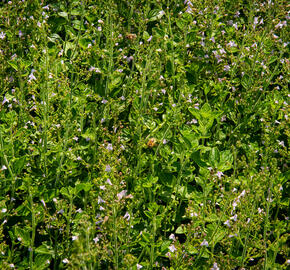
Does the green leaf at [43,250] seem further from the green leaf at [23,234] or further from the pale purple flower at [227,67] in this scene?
the pale purple flower at [227,67]

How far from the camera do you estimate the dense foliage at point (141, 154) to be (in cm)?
330

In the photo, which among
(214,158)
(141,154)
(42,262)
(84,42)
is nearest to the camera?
(42,262)

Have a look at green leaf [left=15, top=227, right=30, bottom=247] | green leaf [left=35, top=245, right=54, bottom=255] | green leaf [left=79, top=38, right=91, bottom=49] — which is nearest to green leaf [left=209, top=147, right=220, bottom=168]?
green leaf [left=35, top=245, right=54, bottom=255]

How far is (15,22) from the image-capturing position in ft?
14.7

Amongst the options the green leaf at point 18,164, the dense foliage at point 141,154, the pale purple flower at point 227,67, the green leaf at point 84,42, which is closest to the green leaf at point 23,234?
the dense foliage at point 141,154

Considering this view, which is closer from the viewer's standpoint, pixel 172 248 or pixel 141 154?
pixel 172 248

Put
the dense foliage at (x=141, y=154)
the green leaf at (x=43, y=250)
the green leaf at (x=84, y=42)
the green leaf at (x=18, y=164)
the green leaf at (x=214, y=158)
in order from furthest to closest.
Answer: the green leaf at (x=84, y=42) < the green leaf at (x=214, y=158) < the green leaf at (x=18, y=164) < the green leaf at (x=43, y=250) < the dense foliage at (x=141, y=154)

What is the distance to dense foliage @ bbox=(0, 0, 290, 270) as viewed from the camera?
3305 mm

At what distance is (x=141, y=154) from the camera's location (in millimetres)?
4086

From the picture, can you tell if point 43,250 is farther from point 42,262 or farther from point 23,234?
point 23,234

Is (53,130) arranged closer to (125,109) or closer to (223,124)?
(125,109)

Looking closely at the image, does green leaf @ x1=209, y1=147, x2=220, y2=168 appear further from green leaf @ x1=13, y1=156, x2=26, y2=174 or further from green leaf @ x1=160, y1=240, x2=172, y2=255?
green leaf @ x1=13, y1=156, x2=26, y2=174

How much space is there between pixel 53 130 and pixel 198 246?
1713 millimetres

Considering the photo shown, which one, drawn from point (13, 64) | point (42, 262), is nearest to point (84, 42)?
point (13, 64)
